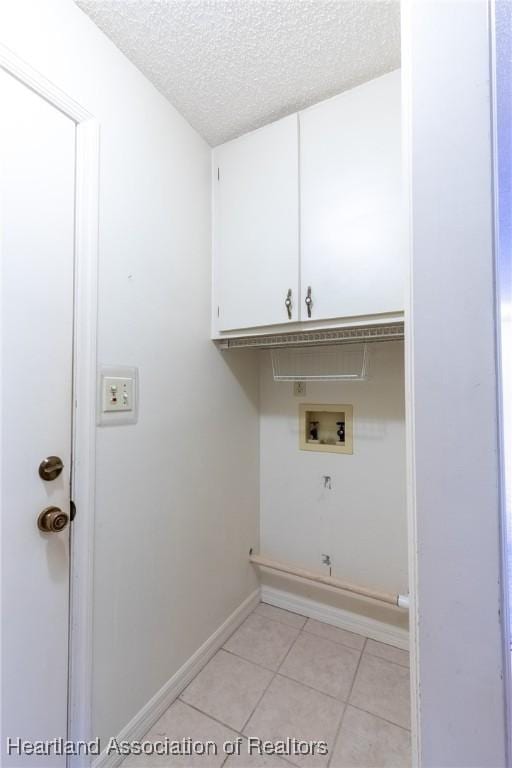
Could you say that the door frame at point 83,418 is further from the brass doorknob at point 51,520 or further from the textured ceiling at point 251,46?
the textured ceiling at point 251,46

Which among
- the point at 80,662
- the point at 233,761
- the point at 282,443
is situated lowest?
the point at 233,761

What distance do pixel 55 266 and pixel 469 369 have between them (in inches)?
41.2

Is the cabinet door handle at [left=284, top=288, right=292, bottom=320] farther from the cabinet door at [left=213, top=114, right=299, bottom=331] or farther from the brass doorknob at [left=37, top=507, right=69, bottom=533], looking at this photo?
the brass doorknob at [left=37, top=507, right=69, bottom=533]

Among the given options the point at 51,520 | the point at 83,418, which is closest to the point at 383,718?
the point at 51,520

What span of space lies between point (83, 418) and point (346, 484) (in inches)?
52.4

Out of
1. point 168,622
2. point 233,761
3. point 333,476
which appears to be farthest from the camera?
point 333,476

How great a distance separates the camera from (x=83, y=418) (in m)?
0.97

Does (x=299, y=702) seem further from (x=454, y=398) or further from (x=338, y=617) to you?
(x=454, y=398)

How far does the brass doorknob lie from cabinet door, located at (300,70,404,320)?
1090mm

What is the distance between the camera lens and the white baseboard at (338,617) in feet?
5.08

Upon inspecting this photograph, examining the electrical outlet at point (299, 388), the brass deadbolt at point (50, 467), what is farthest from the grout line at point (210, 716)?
the electrical outlet at point (299, 388)

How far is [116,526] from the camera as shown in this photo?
108 cm

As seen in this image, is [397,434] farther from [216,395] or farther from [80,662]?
[80,662]

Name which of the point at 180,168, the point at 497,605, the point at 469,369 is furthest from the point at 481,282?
the point at 180,168
